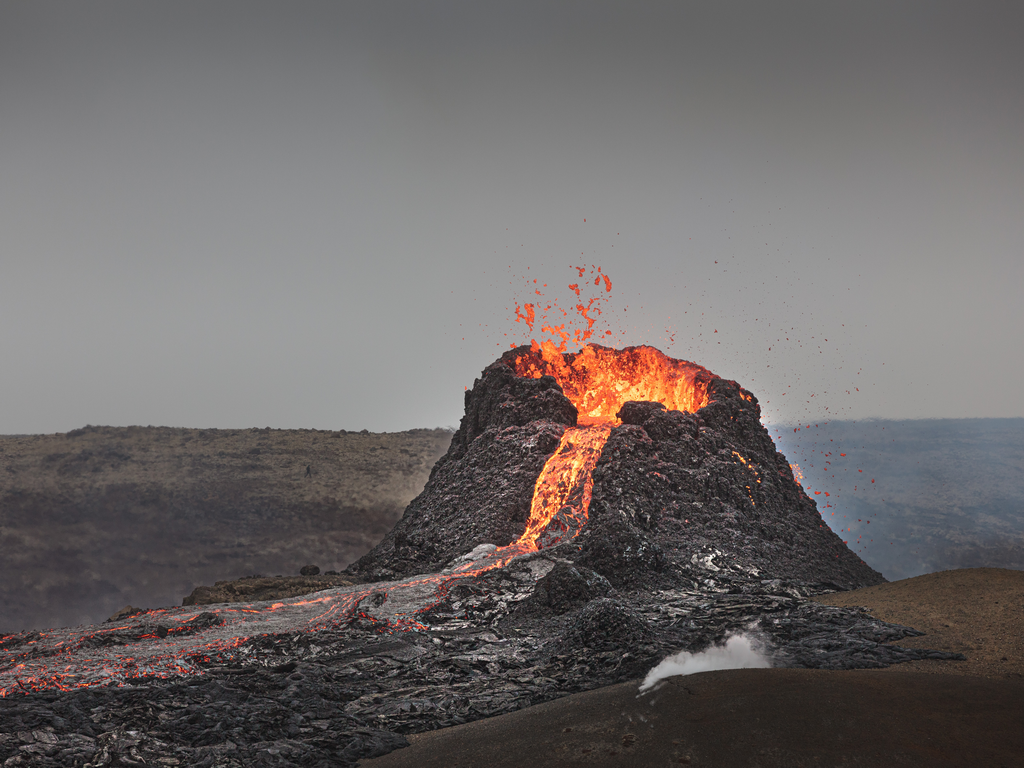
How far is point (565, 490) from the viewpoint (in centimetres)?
2781

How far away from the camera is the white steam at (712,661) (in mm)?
12273

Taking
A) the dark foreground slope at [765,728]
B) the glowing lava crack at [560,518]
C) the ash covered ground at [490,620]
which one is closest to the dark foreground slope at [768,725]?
the dark foreground slope at [765,728]

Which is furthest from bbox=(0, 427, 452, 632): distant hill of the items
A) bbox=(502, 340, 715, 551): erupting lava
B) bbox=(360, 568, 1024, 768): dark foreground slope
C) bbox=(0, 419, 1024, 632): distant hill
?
bbox=(360, 568, 1024, 768): dark foreground slope

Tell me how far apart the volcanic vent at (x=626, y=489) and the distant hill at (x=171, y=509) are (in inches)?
1079

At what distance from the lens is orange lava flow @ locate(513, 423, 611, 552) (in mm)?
26016

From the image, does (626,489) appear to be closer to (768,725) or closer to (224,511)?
(768,725)

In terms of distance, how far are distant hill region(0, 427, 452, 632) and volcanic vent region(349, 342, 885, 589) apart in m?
27.4

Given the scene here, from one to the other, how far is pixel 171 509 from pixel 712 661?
5675 centimetres

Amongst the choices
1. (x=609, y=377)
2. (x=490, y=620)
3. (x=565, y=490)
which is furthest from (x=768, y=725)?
(x=609, y=377)

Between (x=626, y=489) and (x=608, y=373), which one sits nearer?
(x=626, y=489)

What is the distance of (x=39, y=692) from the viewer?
12.0 meters

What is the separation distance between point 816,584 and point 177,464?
2377 inches

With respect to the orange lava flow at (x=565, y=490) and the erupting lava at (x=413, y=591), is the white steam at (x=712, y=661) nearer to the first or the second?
the erupting lava at (x=413, y=591)

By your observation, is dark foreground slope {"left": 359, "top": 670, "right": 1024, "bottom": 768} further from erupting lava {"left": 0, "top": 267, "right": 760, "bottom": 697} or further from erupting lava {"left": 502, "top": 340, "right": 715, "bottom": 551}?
erupting lava {"left": 502, "top": 340, "right": 715, "bottom": 551}
